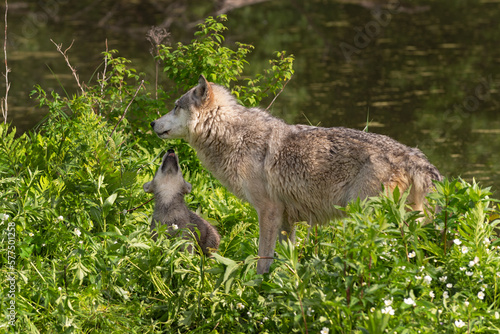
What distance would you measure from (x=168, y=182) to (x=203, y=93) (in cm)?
88

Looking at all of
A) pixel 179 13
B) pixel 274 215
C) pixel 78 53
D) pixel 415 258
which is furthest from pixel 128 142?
pixel 179 13

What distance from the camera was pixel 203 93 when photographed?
638 cm

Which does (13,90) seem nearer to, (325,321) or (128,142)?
(128,142)

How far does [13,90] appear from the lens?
12.7 metres

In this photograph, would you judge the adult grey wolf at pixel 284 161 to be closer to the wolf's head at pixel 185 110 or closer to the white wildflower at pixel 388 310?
the wolf's head at pixel 185 110

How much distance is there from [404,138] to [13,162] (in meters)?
5.67

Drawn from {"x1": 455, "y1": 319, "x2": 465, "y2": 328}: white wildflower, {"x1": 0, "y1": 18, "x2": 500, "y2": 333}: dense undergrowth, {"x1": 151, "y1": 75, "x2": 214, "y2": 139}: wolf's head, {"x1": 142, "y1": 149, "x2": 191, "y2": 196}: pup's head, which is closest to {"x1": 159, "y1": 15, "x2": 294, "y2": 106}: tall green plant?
{"x1": 151, "y1": 75, "x2": 214, "y2": 139}: wolf's head

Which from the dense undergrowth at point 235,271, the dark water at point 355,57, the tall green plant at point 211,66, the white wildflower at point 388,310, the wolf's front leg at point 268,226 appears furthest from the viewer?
the dark water at point 355,57

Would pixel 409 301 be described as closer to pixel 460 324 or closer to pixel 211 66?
pixel 460 324

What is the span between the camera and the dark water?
1064cm

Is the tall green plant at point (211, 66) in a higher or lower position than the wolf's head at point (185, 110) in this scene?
lower

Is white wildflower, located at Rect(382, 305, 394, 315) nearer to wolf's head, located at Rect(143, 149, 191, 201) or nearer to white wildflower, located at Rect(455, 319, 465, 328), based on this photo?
white wildflower, located at Rect(455, 319, 465, 328)

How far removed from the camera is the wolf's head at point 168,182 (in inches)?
242

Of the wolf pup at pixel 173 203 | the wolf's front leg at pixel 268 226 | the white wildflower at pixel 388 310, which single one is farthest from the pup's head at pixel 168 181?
the white wildflower at pixel 388 310
